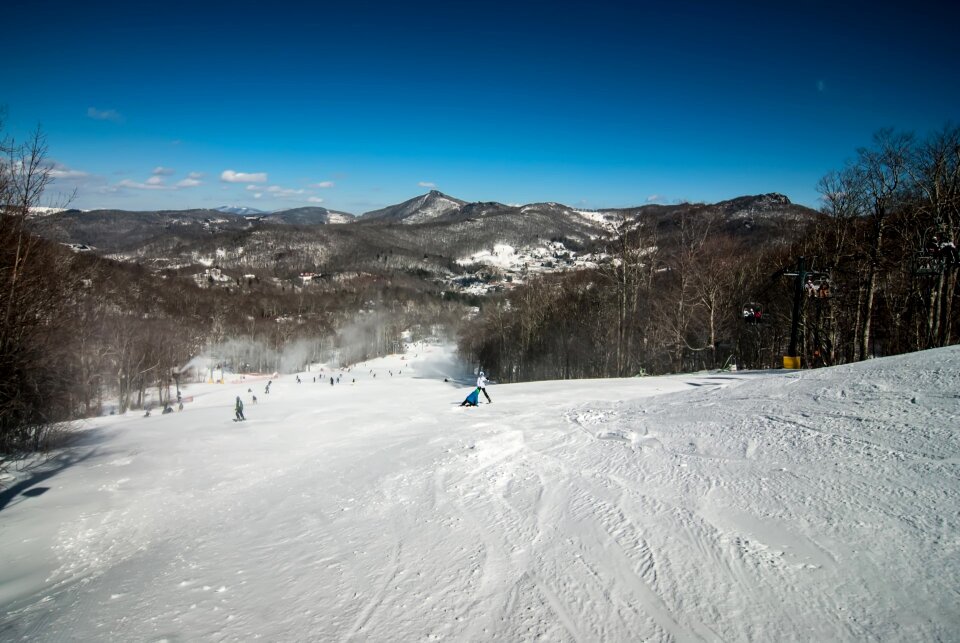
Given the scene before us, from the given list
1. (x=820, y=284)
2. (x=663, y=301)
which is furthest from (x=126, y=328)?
(x=820, y=284)

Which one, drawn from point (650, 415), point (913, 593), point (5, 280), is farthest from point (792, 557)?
point (5, 280)

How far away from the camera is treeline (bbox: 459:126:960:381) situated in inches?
732

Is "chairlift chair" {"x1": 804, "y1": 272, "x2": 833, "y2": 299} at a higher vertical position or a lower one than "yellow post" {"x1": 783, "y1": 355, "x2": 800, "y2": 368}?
higher

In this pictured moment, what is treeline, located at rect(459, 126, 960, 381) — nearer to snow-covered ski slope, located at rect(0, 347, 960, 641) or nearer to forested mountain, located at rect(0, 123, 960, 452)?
forested mountain, located at rect(0, 123, 960, 452)

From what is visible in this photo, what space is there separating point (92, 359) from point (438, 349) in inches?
3606

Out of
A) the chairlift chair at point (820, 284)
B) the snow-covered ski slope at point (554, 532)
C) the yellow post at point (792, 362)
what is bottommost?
the snow-covered ski slope at point (554, 532)

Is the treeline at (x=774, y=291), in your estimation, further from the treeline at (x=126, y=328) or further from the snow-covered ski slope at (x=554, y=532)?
the treeline at (x=126, y=328)

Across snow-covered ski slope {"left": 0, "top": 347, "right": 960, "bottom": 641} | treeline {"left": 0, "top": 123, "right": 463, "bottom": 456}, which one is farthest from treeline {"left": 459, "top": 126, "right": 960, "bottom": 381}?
treeline {"left": 0, "top": 123, "right": 463, "bottom": 456}

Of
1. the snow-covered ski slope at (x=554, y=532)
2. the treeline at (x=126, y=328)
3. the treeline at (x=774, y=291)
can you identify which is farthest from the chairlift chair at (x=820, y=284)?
the treeline at (x=126, y=328)

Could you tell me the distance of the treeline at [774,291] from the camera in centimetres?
1859

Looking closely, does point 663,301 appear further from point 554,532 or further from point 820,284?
point 554,532

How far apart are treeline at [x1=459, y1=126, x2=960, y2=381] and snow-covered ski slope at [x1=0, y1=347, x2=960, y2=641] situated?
36.6 feet

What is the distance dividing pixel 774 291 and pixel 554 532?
105ft

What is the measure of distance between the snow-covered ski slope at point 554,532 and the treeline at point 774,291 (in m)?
11.1
